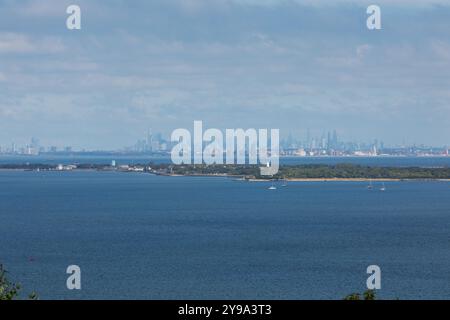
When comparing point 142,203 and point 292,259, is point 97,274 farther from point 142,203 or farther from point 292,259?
point 142,203

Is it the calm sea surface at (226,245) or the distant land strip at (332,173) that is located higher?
the distant land strip at (332,173)

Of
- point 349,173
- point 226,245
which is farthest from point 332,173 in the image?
point 226,245

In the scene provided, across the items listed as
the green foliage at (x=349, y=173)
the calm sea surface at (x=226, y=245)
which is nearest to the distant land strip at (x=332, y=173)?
the green foliage at (x=349, y=173)

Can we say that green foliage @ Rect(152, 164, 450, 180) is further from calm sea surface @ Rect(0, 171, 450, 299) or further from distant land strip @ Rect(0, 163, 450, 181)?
calm sea surface @ Rect(0, 171, 450, 299)

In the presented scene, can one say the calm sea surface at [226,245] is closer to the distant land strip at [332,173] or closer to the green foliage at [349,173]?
the distant land strip at [332,173]

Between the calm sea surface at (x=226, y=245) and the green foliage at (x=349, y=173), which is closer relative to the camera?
the calm sea surface at (x=226, y=245)

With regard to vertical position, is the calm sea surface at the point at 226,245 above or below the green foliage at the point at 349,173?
below

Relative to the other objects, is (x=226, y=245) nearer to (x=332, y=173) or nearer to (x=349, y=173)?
(x=332, y=173)

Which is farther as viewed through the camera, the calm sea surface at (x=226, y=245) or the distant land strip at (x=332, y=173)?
the distant land strip at (x=332, y=173)

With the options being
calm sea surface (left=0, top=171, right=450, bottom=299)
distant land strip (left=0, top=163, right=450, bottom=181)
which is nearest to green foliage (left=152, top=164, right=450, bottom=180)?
distant land strip (left=0, top=163, right=450, bottom=181)
